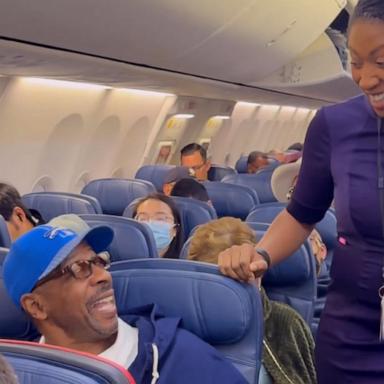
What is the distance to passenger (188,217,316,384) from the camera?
2648 mm

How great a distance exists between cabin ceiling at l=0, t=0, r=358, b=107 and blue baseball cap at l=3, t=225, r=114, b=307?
155cm

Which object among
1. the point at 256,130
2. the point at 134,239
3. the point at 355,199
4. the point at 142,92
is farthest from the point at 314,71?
the point at 355,199

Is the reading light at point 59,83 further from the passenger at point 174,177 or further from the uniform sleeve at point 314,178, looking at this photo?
the uniform sleeve at point 314,178

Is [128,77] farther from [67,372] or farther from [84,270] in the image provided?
[67,372]

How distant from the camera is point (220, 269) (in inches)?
85.4

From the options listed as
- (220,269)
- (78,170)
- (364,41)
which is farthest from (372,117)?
(78,170)

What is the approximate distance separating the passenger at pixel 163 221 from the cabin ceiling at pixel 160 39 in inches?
37.8

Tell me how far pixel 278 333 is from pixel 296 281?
1.80ft

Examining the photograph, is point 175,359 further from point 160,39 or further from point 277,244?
point 160,39

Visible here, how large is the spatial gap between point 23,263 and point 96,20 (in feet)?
7.17

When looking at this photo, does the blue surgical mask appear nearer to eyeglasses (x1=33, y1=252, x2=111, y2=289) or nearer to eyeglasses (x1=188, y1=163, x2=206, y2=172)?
eyeglasses (x1=33, y1=252, x2=111, y2=289)

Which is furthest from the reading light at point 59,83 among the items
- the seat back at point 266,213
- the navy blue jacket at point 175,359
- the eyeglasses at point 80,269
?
the navy blue jacket at point 175,359

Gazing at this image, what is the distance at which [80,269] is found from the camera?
6.93ft

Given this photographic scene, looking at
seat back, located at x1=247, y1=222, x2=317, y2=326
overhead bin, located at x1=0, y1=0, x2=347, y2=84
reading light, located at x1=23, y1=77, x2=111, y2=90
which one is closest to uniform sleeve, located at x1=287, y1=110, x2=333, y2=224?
seat back, located at x1=247, y1=222, x2=317, y2=326
